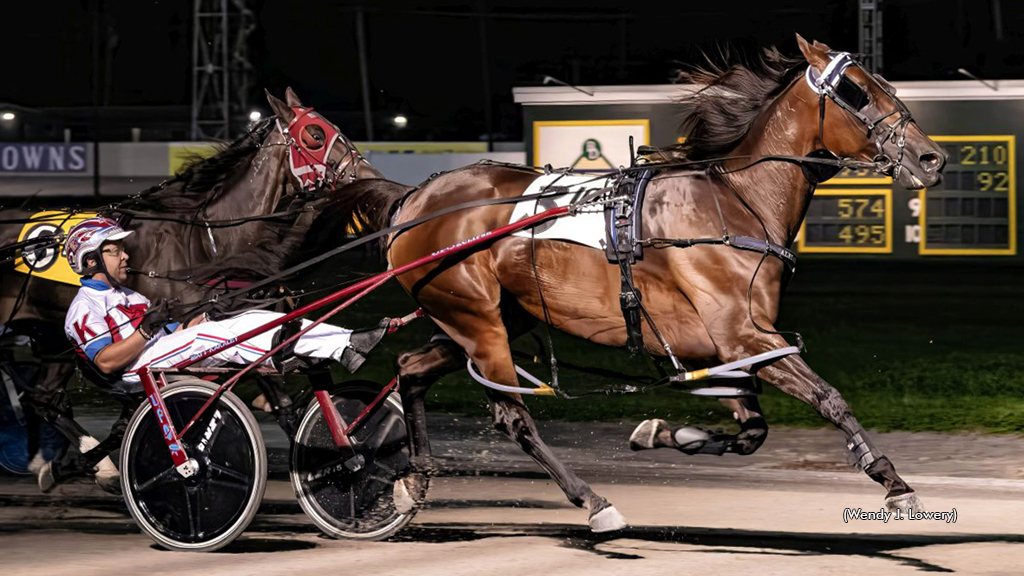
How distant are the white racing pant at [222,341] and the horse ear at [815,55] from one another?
7.91 ft

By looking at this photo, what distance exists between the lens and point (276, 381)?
27.0ft

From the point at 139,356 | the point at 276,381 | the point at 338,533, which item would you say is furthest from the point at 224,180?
the point at 338,533

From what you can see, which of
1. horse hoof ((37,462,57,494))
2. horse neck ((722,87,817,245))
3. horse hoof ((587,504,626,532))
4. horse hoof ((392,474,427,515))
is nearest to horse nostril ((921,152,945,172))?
horse neck ((722,87,817,245))

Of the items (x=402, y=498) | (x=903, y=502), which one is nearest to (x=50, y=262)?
(x=402, y=498)

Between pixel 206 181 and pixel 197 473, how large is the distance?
8.92 ft

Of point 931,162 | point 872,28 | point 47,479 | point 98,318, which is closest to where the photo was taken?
point 931,162

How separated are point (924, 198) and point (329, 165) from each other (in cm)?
1731

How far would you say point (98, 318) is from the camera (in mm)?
7410

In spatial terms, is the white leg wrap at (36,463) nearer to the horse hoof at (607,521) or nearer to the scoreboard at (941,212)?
the horse hoof at (607,521)

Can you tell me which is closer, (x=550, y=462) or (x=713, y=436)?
(x=713, y=436)

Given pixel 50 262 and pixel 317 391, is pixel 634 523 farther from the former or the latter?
pixel 50 262

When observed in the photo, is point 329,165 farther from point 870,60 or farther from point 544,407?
point 870,60

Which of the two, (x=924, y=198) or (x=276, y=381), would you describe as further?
(x=924, y=198)

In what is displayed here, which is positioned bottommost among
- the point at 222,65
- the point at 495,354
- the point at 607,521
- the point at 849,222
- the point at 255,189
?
the point at 849,222
